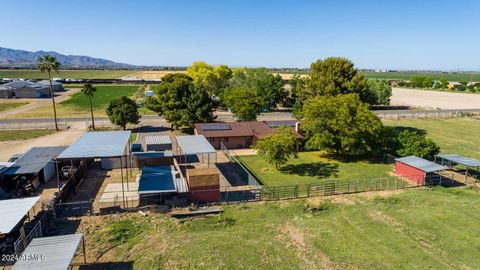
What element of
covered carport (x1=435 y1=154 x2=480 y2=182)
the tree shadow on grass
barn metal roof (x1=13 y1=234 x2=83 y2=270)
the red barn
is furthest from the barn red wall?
barn metal roof (x1=13 y1=234 x2=83 y2=270)

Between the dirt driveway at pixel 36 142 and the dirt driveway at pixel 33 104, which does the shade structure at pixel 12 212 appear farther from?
the dirt driveway at pixel 33 104

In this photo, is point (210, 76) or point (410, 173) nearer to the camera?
point (410, 173)

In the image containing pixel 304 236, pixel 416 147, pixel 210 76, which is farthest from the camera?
pixel 210 76

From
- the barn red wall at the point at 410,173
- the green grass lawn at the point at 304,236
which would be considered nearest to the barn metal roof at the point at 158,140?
the green grass lawn at the point at 304,236

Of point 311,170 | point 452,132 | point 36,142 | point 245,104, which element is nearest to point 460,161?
point 311,170

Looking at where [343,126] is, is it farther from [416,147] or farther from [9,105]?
[9,105]

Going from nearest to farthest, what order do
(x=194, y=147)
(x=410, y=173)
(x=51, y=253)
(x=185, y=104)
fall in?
(x=51, y=253), (x=410, y=173), (x=194, y=147), (x=185, y=104)
